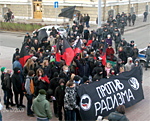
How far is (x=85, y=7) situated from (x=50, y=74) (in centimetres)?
2202

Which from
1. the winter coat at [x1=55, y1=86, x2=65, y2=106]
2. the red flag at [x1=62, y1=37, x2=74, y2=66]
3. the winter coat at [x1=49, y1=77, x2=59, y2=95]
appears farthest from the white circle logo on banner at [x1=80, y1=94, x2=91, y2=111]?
the red flag at [x1=62, y1=37, x2=74, y2=66]

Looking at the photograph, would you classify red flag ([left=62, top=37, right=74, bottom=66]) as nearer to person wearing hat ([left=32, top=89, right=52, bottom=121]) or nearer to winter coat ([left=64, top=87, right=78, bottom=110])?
winter coat ([left=64, top=87, right=78, bottom=110])

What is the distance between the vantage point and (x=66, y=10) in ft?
85.1

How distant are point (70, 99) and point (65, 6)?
25902 millimetres

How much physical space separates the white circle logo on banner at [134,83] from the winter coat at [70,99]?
274 centimetres

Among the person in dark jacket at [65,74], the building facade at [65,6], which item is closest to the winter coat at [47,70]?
the person in dark jacket at [65,74]

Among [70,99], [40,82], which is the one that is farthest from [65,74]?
[70,99]

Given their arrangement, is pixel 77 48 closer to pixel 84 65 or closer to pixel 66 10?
pixel 84 65

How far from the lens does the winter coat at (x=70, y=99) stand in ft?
26.0

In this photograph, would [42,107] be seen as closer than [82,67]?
Yes

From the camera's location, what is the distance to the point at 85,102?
8422 mm

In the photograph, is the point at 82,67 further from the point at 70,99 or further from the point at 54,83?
the point at 70,99

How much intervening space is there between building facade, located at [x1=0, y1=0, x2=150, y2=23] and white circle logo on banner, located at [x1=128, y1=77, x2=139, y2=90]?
21.5 metres

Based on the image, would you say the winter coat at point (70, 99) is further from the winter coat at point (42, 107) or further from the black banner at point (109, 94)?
the winter coat at point (42, 107)
